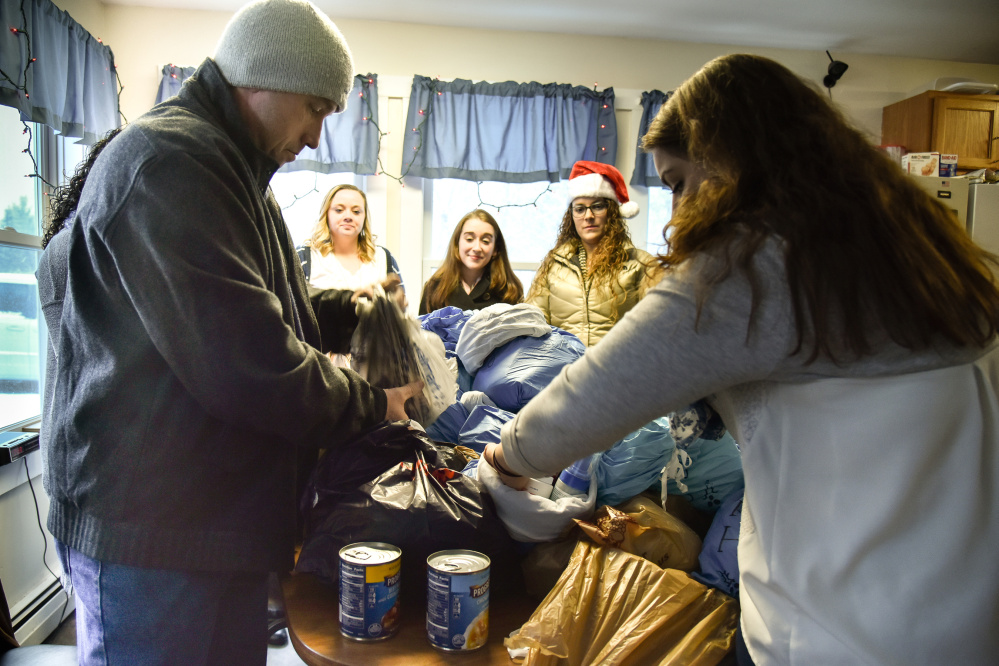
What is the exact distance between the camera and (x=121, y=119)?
369 centimetres

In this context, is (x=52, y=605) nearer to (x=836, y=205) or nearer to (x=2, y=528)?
(x=2, y=528)

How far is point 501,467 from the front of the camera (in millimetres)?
948

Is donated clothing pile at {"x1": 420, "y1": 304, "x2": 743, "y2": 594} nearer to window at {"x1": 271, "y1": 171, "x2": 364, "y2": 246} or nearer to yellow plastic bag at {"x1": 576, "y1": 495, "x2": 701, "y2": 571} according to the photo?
yellow plastic bag at {"x1": 576, "y1": 495, "x2": 701, "y2": 571}

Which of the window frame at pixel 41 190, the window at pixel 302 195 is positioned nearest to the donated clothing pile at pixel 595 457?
the window frame at pixel 41 190

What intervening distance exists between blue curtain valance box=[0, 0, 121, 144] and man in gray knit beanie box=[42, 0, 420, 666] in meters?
2.04

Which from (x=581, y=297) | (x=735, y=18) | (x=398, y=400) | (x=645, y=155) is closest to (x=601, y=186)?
(x=581, y=297)

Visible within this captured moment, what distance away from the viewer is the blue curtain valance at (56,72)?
2373mm

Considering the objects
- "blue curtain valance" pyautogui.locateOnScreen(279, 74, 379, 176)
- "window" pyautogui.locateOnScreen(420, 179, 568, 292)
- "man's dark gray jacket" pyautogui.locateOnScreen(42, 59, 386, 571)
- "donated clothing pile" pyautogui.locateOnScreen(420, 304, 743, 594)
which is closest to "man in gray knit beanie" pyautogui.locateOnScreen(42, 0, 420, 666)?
"man's dark gray jacket" pyautogui.locateOnScreen(42, 59, 386, 571)

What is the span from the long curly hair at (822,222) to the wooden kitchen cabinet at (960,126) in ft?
14.0

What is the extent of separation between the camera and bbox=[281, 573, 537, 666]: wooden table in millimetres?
907

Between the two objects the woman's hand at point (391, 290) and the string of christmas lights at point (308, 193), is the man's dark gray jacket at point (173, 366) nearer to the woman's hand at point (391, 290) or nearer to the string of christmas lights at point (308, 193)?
the woman's hand at point (391, 290)

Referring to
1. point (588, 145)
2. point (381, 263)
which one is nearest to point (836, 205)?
point (381, 263)

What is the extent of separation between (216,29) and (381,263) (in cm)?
184

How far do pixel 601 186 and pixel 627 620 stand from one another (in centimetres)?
233
